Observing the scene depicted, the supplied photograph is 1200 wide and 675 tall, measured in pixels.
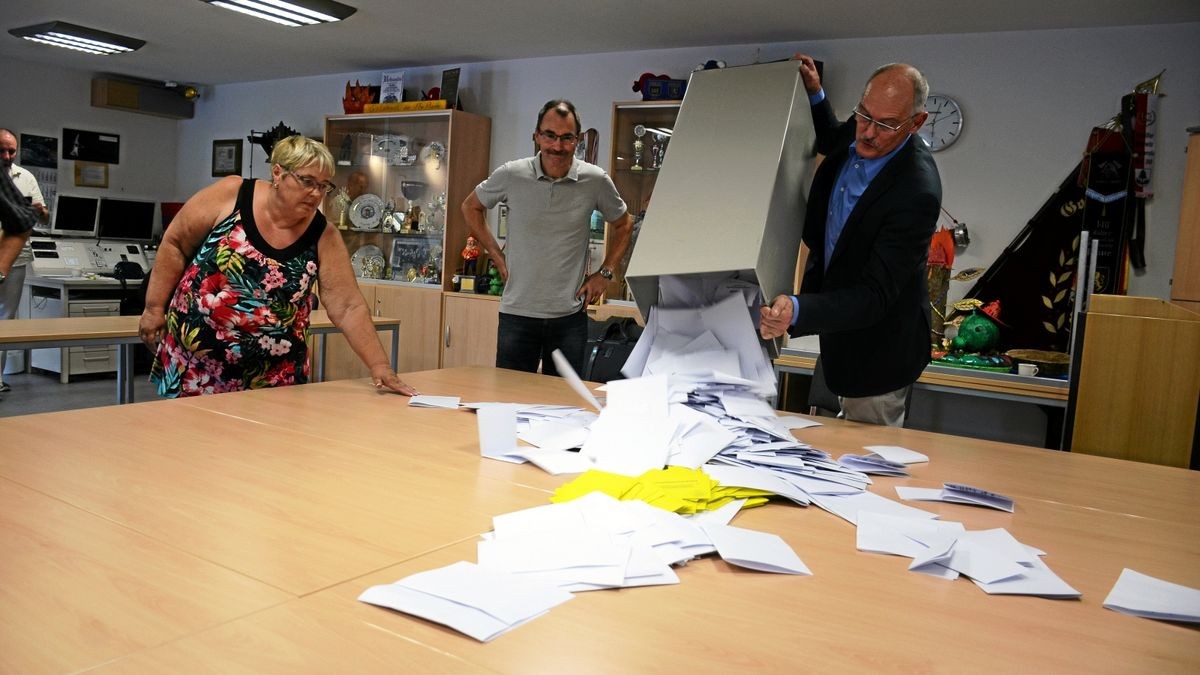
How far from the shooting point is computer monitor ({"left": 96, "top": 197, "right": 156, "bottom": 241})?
7.30 m

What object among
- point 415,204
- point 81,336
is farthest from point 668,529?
point 415,204

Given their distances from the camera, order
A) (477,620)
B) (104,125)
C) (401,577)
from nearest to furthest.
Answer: (477,620), (401,577), (104,125)

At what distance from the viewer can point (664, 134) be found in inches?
198

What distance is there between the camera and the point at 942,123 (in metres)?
4.48

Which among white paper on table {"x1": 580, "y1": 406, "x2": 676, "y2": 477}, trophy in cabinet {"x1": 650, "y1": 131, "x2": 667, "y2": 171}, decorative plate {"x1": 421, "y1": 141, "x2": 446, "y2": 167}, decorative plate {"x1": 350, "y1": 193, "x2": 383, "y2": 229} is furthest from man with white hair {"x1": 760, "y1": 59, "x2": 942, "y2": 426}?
decorative plate {"x1": 350, "y1": 193, "x2": 383, "y2": 229}

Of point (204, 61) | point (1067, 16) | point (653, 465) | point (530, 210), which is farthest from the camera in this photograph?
point (204, 61)

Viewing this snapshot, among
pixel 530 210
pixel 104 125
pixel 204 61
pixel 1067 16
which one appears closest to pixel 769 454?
pixel 530 210

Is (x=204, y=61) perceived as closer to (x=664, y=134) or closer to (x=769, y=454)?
(x=664, y=134)

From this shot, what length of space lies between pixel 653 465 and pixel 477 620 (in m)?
0.66

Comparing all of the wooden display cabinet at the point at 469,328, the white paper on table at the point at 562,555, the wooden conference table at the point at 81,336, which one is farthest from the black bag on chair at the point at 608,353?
the white paper on table at the point at 562,555

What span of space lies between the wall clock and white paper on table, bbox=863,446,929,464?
3.10m

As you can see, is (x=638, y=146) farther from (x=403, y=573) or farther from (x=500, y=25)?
(x=403, y=573)

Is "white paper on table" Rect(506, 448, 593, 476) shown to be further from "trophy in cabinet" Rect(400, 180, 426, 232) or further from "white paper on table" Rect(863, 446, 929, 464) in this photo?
"trophy in cabinet" Rect(400, 180, 426, 232)

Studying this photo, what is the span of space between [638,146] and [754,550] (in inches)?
166
